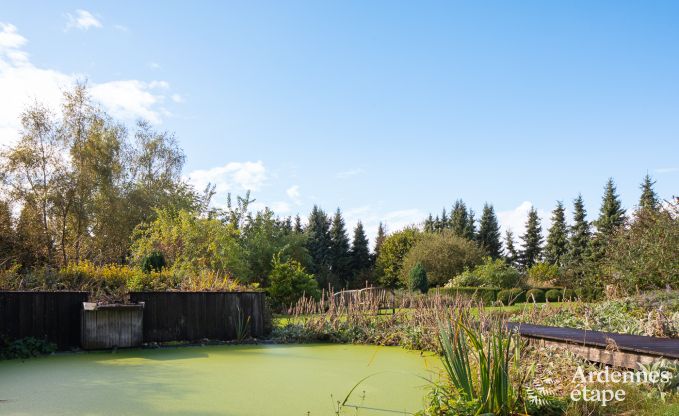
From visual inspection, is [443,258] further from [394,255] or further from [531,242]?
[531,242]

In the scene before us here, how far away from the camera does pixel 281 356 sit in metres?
7.50

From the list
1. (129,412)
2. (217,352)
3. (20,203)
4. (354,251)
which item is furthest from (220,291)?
(354,251)

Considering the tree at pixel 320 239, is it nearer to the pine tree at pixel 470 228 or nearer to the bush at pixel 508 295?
the pine tree at pixel 470 228

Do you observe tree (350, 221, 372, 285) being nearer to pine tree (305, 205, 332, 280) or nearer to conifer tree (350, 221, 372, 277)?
conifer tree (350, 221, 372, 277)

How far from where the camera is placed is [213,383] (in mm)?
5305

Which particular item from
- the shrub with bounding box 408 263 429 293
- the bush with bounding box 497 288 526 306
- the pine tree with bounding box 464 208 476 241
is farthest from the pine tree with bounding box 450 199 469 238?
the bush with bounding box 497 288 526 306

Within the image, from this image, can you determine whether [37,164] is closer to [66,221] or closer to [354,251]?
[66,221]

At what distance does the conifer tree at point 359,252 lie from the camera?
36375 mm

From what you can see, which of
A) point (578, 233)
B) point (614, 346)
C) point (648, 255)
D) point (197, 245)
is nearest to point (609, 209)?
point (578, 233)

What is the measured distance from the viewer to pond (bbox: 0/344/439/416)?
14.0 ft

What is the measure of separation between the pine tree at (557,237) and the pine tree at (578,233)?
1.25 metres

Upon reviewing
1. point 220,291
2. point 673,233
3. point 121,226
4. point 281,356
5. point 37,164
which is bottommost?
point 281,356

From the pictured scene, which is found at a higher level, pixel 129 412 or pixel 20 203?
pixel 20 203

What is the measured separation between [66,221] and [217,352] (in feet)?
47.2
